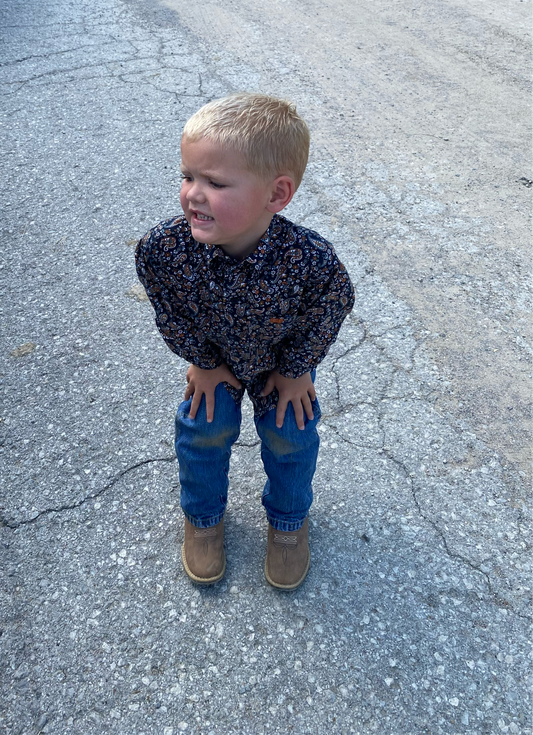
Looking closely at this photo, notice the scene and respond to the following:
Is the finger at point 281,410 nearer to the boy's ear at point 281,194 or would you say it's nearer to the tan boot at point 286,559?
the tan boot at point 286,559

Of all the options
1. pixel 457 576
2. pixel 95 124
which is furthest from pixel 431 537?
pixel 95 124

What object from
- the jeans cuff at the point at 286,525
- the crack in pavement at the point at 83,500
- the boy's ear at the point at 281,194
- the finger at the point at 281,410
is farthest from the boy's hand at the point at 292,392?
the crack in pavement at the point at 83,500

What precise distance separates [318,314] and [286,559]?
726 millimetres

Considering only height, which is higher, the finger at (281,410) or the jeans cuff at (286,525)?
the finger at (281,410)

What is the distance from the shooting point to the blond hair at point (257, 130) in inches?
50.7

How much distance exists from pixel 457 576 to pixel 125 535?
0.99m

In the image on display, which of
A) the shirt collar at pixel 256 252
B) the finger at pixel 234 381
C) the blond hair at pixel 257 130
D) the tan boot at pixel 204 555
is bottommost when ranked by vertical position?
the tan boot at pixel 204 555

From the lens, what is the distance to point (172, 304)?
1.54 metres

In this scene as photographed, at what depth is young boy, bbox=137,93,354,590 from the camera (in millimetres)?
1320

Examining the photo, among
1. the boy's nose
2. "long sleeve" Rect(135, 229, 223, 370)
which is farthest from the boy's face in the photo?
"long sleeve" Rect(135, 229, 223, 370)

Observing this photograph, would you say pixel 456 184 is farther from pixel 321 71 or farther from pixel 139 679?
pixel 139 679

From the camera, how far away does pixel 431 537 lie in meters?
1.94

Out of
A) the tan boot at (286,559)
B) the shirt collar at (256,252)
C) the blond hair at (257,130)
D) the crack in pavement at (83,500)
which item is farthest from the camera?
the crack in pavement at (83,500)

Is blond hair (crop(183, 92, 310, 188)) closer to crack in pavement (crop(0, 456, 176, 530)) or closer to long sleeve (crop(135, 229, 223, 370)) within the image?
long sleeve (crop(135, 229, 223, 370))
